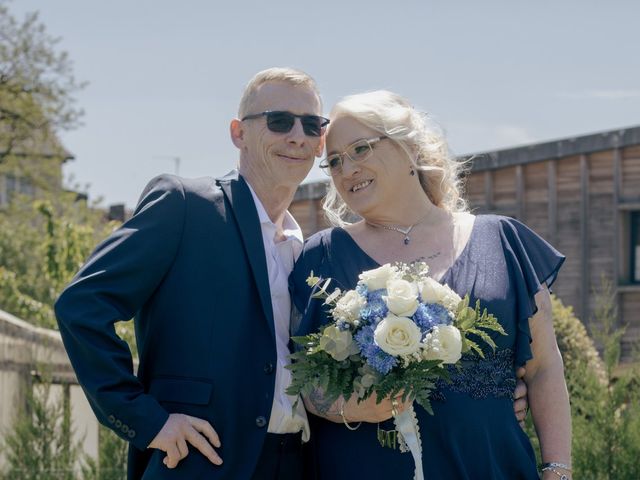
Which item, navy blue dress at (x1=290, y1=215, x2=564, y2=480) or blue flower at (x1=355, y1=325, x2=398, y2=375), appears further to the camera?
navy blue dress at (x1=290, y1=215, x2=564, y2=480)

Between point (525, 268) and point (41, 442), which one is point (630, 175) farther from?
point (525, 268)

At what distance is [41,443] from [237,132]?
4706 mm

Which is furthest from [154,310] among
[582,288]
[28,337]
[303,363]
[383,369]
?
[582,288]

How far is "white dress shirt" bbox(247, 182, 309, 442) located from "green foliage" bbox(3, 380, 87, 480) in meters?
4.54

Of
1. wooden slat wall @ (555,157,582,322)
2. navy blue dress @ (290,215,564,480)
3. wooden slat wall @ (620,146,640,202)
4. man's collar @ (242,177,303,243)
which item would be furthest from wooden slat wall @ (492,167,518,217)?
navy blue dress @ (290,215,564,480)

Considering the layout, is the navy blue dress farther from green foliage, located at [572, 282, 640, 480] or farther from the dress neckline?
green foliage, located at [572, 282, 640, 480]

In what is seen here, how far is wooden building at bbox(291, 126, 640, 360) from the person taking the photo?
57.7 ft

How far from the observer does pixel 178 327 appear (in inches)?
166

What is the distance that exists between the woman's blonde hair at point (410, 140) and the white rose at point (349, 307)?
0.87m

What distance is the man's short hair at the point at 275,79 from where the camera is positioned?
475cm

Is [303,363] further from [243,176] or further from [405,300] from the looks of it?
[243,176]

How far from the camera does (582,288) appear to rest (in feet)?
57.7

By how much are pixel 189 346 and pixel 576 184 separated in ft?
47.6

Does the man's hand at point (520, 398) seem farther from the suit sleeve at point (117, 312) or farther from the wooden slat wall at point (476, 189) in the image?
the wooden slat wall at point (476, 189)
